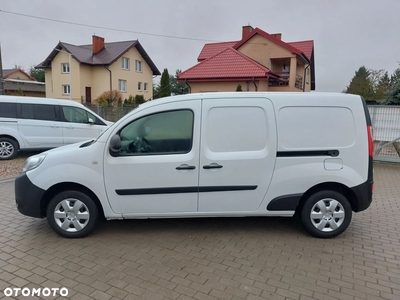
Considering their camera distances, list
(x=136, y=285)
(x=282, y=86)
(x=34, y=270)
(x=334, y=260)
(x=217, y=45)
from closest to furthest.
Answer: (x=136, y=285)
(x=34, y=270)
(x=334, y=260)
(x=282, y=86)
(x=217, y=45)

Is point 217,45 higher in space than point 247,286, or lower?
higher

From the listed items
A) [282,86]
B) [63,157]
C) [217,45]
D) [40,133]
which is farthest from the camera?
[217,45]

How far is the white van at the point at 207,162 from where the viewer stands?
371 centimetres

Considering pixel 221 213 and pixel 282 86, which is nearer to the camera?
pixel 221 213

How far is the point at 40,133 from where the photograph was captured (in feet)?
30.0

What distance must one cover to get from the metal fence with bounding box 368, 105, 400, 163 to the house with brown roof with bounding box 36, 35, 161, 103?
25.8 meters

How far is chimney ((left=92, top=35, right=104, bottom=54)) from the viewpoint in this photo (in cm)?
3072

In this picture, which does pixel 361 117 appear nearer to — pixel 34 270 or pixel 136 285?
pixel 136 285

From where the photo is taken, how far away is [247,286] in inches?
113

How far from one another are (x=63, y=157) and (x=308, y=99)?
3.20 m

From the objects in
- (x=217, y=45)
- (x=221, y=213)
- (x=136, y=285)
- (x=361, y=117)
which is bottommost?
(x=136, y=285)

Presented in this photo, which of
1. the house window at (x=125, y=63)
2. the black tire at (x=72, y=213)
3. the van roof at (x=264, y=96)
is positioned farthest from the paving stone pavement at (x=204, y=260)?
the house window at (x=125, y=63)

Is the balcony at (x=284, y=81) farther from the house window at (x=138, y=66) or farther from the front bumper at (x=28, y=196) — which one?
the house window at (x=138, y=66)

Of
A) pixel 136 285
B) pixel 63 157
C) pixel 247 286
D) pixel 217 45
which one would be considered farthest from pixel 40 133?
pixel 217 45
